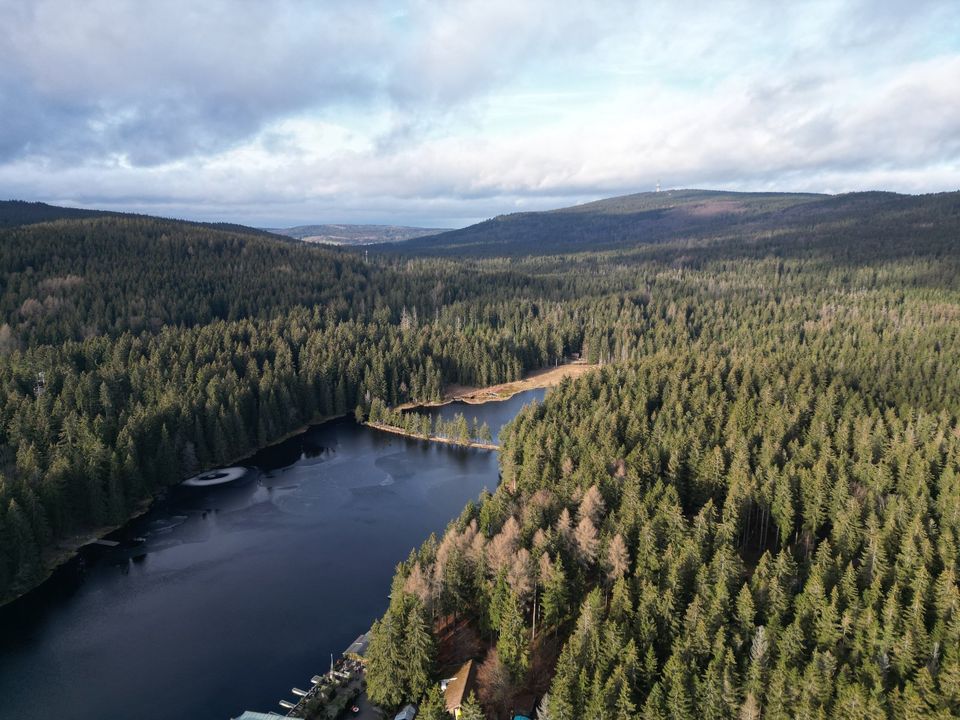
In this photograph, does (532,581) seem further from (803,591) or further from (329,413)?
(329,413)

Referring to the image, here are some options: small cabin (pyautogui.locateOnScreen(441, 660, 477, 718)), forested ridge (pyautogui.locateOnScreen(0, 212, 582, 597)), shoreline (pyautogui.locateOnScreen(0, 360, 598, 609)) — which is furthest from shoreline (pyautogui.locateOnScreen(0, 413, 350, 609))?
small cabin (pyautogui.locateOnScreen(441, 660, 477, 718))

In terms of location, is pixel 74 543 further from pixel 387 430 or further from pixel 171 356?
pixel 387 430

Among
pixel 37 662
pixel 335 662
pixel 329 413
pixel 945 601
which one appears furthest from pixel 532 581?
pixel 329 413

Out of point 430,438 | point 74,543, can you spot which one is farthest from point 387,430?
point 74,543

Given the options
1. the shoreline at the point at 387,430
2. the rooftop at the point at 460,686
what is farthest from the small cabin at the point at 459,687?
the shoreline at the point at 387,430

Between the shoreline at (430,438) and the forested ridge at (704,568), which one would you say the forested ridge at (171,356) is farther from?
the forested ridge at (704,568)

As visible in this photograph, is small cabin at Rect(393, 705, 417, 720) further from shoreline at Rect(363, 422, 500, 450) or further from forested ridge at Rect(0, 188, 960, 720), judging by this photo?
shoreline at Rect(363, 422, 500, 450)
